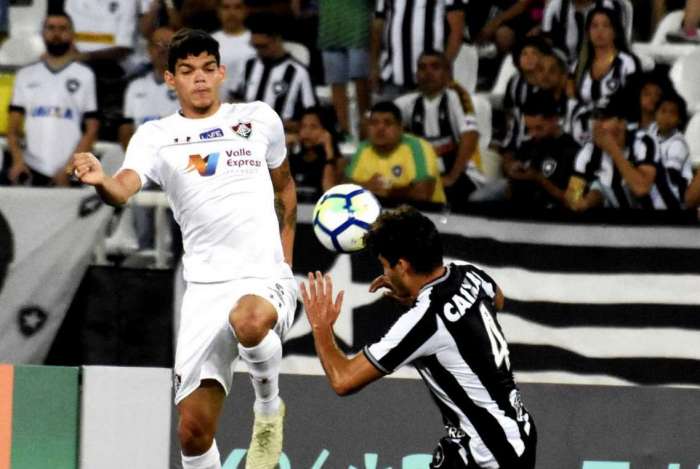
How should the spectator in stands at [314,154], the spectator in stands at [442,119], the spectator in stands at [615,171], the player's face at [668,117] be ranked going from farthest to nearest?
the spectator in stands at [442,119]
the spectator in stands at [314,154]
the player's face at [668,117]
the spectator in stands at [615,171]

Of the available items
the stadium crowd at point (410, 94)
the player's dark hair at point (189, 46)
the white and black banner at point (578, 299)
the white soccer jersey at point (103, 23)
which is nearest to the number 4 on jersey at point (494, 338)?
the player's dark hair at point (189, 46)

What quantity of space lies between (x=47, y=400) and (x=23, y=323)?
1.65 feet

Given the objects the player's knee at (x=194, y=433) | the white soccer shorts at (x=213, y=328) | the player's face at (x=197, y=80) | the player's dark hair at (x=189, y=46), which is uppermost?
the player's dark hair at (x=189, y=46)

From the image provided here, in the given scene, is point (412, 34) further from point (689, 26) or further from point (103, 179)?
point (103, 179)

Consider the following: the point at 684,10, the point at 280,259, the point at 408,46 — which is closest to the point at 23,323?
the point at 280,259

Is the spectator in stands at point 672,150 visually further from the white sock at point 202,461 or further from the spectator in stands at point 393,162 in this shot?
the white sock at point 202,461

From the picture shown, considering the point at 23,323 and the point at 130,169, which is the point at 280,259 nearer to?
the point at 130,169

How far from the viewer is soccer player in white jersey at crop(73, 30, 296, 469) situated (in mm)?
7176

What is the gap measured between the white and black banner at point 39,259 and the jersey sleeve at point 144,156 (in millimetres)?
1978

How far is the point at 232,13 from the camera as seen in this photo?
12.3 meters

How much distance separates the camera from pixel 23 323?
899 centimetres

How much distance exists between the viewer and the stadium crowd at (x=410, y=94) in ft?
33.7

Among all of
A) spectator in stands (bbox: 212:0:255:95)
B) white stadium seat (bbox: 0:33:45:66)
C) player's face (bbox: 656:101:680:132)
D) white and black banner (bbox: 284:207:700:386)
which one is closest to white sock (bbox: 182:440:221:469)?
white and black banner (bbox: 284:207:700:386)

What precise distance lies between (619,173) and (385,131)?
1663 millimetres
